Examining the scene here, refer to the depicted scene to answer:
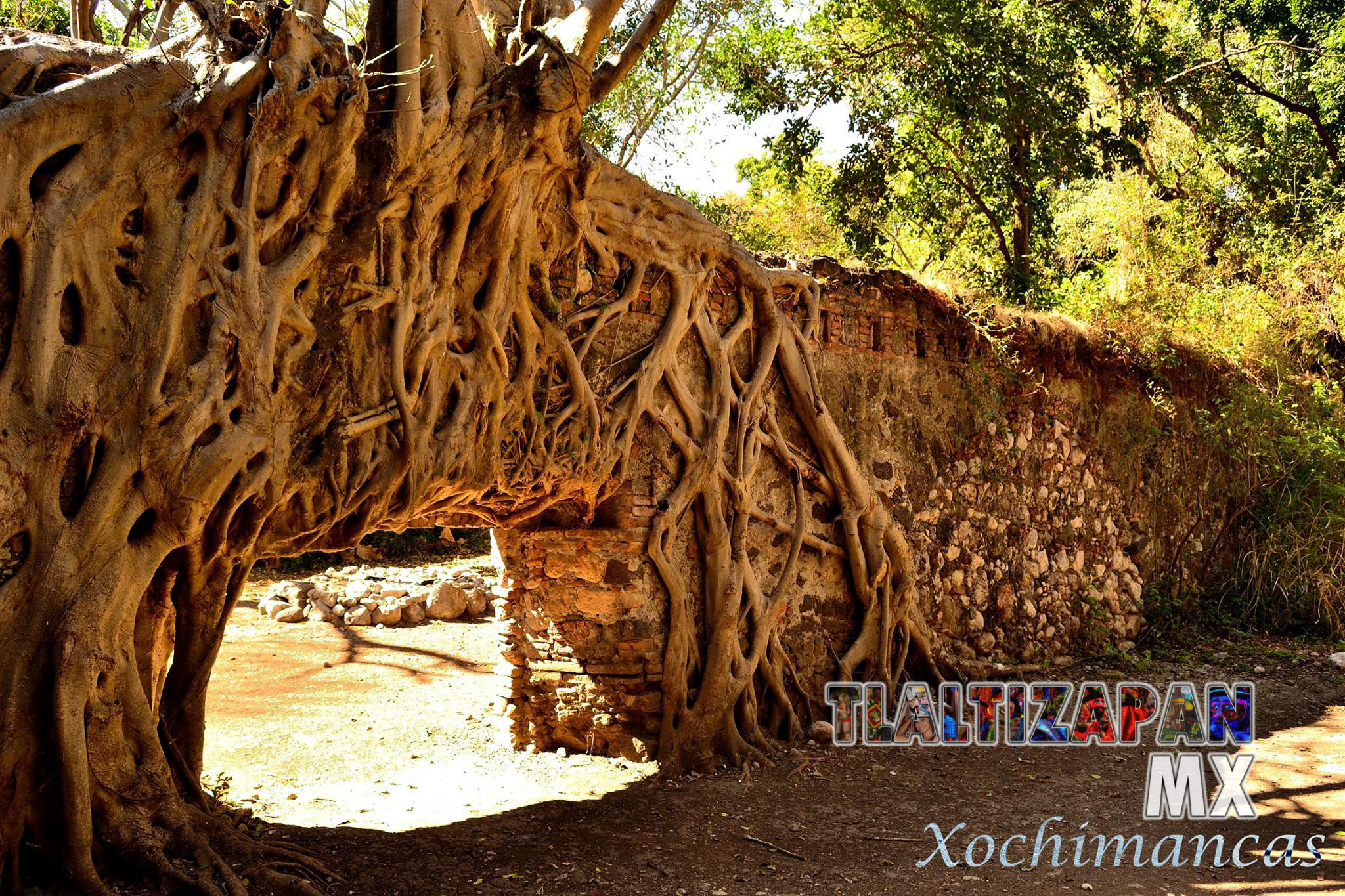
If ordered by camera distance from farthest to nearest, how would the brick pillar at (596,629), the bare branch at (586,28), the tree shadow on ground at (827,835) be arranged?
the brick pillar at (596,629), the bare branch at (586,28), the tree shadow on ground at (827,835)

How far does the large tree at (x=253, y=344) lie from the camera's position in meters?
3.27

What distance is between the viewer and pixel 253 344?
372 centimetres

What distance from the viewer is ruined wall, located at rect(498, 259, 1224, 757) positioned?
225 inches

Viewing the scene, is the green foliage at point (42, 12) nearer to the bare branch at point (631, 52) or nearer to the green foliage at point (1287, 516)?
the bare branch at point (631, 52)

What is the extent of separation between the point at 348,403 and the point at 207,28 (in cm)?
141

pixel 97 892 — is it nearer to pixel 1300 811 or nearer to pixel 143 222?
pixel 143 222

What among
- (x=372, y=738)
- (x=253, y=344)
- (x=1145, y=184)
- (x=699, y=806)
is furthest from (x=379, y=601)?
(x=1145, y=184)

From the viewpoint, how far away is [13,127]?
10.7 ft

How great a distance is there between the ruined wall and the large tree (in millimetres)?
291

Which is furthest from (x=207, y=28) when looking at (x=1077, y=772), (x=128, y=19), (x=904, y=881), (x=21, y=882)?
(x=1077, y=772)

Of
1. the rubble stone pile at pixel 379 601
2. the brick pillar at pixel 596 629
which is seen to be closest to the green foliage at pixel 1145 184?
the brick pillar at pixel 596 629

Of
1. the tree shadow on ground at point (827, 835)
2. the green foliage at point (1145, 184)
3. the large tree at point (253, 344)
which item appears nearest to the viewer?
the large tree at point (253, 344)

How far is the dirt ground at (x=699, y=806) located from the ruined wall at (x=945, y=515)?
0.55 metres

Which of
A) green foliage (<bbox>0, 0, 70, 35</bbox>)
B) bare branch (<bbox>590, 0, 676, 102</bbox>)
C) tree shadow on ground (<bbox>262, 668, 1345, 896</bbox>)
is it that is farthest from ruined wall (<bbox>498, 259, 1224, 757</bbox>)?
green foliage (<bbox>0, 0, 70, 35</bbox>)
